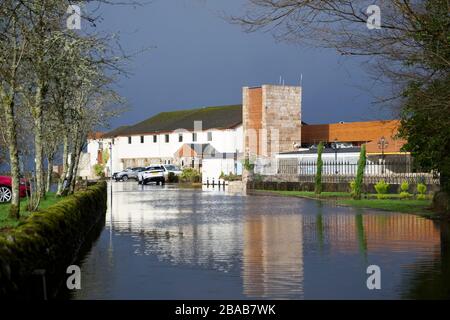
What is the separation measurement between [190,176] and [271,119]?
10.6 m

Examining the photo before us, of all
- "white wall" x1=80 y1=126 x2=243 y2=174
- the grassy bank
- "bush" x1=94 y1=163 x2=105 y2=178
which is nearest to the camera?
the grassy bank

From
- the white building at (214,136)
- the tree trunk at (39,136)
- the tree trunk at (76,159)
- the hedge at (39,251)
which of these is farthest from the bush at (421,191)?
the white building at (214,136)

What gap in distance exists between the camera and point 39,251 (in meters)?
10.5

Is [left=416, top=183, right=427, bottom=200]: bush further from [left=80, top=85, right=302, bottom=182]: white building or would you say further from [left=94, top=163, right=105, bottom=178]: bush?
[left=94, top=163, right=105, bottom=178]: bush

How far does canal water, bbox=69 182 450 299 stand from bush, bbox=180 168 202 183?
47.3m

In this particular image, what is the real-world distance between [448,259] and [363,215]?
1280 cm

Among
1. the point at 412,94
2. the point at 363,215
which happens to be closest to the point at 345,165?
the point at 363,215

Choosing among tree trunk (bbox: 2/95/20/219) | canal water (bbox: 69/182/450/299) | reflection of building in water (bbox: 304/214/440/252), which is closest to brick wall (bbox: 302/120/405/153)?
reflection of building in water (bbox: 304/214/440/252)

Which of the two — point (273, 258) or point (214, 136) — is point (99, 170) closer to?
point (214, 136)

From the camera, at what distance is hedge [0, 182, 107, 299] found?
8883mm

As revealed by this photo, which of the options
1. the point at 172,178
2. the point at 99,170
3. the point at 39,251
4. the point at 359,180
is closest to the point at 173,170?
the point at 172,178

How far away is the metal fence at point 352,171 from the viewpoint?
4459cm
